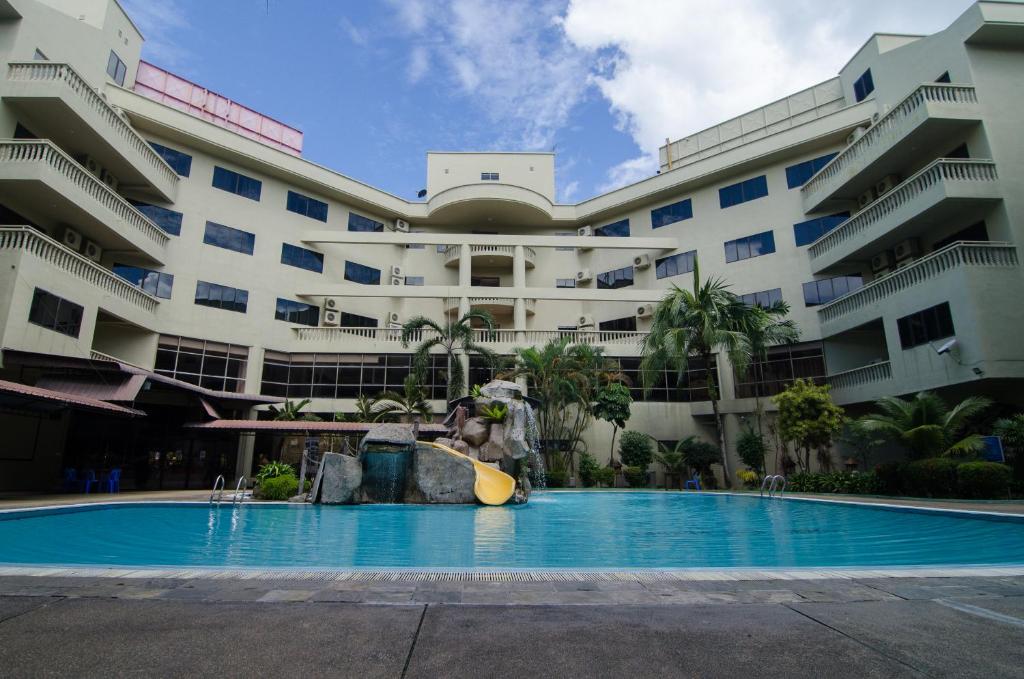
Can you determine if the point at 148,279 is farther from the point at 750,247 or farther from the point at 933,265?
the point at 933,265

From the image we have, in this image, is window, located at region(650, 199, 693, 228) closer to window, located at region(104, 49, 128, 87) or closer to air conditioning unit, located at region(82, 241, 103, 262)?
air conditioning unit, located at region(82, 241, 103, 262)

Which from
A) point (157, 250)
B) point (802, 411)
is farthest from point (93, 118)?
point (802, 411)

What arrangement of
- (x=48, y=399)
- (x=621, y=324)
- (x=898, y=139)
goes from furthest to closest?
(x=621, y=324)
(x=898, y=139)
(x=48, y=399)

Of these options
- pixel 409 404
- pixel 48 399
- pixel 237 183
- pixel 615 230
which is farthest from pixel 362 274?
pixel 48 399

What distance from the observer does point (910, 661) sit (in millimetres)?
2816

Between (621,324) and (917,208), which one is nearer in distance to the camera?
(917,208)

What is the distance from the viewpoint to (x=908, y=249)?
21.5m

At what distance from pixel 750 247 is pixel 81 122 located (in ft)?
94.3

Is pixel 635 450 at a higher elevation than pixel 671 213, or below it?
Answer: below

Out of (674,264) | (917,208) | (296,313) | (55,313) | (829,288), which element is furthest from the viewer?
(674,264)

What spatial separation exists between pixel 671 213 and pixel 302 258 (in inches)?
804

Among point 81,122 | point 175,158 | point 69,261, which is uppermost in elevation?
point 175,158

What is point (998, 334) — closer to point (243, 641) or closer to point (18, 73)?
point (243, 641)

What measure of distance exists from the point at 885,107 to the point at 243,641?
29.6m
